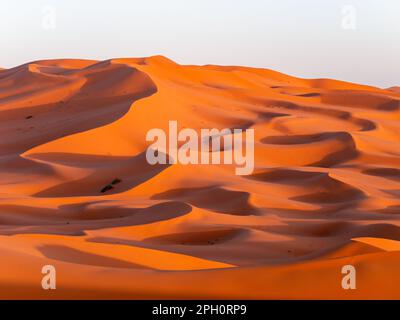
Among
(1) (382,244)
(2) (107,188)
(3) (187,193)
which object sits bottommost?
(1) (382,244)

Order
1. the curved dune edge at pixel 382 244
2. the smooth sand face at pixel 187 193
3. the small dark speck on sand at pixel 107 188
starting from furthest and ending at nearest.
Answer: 1. the small dark speck on sand at pixel 107 188
2. the curved dune edge at pixel 382 244
3. the smooth sand face at pixel 187 193

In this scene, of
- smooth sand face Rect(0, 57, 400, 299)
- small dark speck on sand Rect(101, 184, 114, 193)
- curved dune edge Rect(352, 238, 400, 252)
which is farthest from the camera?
small dark speck on sand Rect(101, 184, 114, 193)

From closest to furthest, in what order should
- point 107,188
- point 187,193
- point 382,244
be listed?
point 382,244
point 187,193
point 107,188

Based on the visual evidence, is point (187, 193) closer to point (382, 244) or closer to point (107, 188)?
point (107, 188)

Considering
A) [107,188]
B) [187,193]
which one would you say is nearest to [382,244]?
[187,193]

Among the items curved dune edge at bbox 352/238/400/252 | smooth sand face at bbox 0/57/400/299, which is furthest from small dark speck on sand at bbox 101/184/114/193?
curved dune edge at bbox 352/238/400/252

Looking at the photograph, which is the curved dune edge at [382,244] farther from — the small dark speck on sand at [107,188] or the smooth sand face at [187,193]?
the small dark speck on sand at [107,188]

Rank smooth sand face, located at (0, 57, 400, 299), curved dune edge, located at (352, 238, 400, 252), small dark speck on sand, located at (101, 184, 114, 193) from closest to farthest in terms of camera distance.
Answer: smooth sand face, located at (0, 57, 400, 299) → curved dune edge, located at (352, 238, 400, 252) → small dark speck on sand, located at (101, 184, 114, 193)

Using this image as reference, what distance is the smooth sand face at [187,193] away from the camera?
6.71 metres

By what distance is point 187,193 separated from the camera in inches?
642

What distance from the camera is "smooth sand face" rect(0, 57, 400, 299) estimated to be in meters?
6.71

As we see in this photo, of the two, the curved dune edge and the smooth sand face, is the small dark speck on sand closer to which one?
the smooth sand face

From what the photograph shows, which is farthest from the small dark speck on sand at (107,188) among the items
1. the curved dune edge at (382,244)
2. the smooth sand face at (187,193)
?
the curved dune edge at (382,244)
